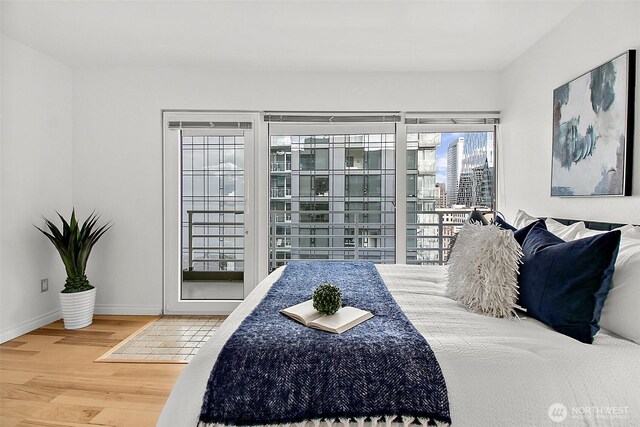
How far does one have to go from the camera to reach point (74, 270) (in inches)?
126

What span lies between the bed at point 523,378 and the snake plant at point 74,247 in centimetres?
266

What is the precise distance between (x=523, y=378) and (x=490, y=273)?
54 centimetres

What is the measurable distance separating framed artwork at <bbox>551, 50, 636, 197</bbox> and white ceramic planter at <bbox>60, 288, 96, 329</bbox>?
4.13m

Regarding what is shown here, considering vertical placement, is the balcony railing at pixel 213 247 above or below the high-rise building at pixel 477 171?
below

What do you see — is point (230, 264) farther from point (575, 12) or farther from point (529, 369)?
point (575, 12)

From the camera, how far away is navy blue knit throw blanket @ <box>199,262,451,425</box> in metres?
1.05

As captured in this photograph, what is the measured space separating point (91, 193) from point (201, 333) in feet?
6.20

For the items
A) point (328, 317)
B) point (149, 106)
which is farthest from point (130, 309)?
point (328, 317)

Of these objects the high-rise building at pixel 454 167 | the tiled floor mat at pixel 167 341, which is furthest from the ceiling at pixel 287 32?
the tiled floor mat at pixel 167 341

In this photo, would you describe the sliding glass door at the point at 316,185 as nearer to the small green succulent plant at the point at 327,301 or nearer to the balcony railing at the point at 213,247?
the balcony railing at the point at 213,247

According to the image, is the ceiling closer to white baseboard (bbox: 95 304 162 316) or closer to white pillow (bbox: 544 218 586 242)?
white pillow (bbox: 544 218 586 242)

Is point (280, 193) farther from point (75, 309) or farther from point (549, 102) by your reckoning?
point (549, 102)

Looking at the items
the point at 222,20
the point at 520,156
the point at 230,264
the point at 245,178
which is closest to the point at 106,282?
the point at 230,264

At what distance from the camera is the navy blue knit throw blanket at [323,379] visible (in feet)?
3.46
